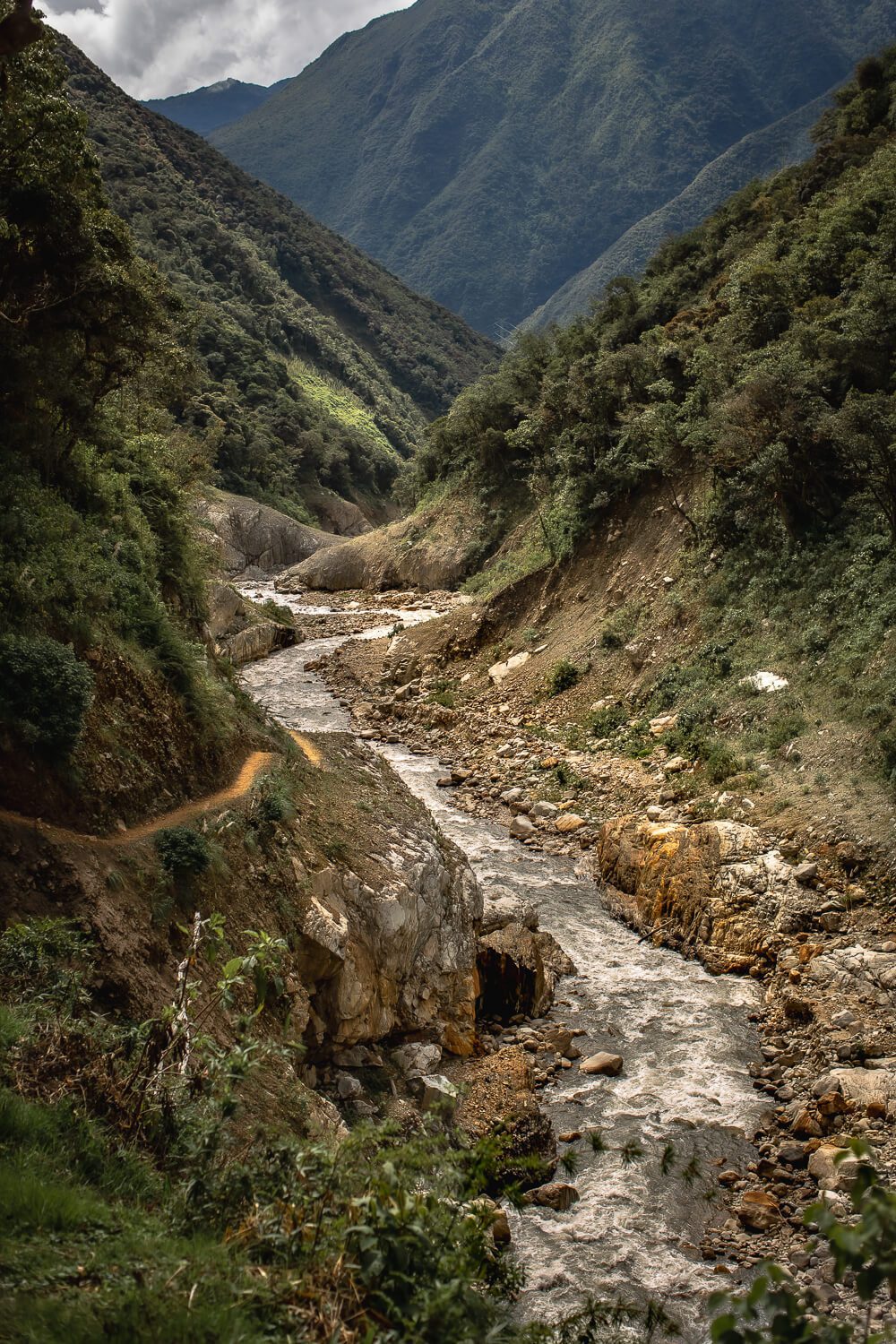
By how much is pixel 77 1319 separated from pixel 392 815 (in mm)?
9913

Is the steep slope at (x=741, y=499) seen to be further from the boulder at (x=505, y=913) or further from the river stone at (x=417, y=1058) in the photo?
the river stone at (x=417, y=1058)

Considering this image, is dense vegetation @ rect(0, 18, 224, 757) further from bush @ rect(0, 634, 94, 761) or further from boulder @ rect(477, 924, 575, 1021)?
boulder @ rect(477, 924, 575, 1021)

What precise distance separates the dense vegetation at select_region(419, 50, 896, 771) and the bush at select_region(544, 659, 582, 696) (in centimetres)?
170

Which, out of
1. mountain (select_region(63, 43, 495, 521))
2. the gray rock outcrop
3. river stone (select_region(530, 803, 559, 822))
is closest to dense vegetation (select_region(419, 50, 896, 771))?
river stone (select_region(530, 803, 559, 822))

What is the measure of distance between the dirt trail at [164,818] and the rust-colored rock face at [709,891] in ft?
21.2

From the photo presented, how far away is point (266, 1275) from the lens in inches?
158

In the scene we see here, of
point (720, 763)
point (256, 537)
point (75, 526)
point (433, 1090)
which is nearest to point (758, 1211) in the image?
point (433, 1090)

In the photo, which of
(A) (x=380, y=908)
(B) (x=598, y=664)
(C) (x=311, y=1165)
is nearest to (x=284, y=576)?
(B) (x=598, y=664)

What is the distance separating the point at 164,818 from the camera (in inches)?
377

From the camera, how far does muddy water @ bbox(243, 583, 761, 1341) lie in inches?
296

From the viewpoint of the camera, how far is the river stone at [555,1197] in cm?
833

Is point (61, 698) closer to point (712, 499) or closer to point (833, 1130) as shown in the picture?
point (833, 1130)

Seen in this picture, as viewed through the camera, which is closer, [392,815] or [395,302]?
[392,815]

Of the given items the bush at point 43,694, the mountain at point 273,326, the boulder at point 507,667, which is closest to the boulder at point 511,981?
the bush at point 43,694
